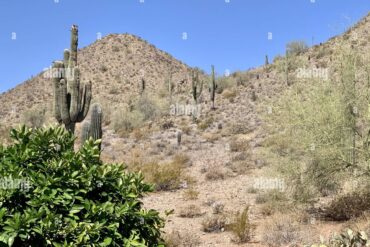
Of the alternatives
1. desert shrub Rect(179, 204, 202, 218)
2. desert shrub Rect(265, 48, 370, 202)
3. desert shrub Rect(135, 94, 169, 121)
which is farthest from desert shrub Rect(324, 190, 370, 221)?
desert shrub Rect(135, 94, 169, 121)

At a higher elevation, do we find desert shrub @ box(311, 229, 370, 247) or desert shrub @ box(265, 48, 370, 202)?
desert shrub @ box(265, 48, 370, 202)

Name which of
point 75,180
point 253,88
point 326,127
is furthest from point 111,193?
point 253,88

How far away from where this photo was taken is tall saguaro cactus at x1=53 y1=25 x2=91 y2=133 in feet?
36.5

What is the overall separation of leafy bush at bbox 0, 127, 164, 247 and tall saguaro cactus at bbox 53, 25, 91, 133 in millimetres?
5736

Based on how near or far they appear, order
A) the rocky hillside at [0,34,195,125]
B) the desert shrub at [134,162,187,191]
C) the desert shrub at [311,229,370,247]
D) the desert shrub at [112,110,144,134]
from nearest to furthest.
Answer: the desert shrub at [311,229,370,247] → the desert shrub at [134,162,187,191] → the desert shrub at [112,110,144,134] → the rocky hillside at [0,34,195,125]

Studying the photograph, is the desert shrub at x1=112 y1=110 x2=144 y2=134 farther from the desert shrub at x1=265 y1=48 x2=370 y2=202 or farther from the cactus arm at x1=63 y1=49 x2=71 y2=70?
the desert shrub at x1=265 y1=48 x2=370 y2=202

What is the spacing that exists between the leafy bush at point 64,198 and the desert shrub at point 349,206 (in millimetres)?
5628

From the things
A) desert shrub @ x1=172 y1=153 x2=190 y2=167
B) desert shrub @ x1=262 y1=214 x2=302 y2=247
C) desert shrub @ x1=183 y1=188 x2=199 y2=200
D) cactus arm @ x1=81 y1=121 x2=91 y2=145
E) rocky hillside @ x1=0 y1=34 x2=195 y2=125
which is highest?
rocky hillside @ x1=0 y1=34 x2=195 y2=125

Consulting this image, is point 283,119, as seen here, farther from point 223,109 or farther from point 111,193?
point 223,109

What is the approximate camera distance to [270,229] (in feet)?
29.3

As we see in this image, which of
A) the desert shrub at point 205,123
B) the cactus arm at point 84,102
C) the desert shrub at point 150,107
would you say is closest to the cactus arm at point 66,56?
the cactus arm at point 84,102

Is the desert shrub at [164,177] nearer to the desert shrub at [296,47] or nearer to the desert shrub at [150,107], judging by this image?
the desert shrub at [150,107]

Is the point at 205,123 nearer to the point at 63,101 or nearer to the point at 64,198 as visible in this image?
the point at 63,101

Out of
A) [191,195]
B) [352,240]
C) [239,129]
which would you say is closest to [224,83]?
[239,129]
